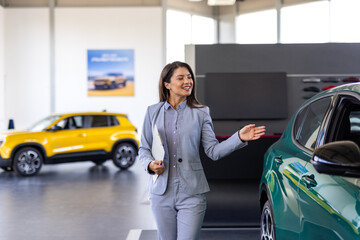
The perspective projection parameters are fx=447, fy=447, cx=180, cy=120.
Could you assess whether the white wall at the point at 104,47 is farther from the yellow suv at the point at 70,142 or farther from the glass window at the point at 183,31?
the yellow suv at the point at 70,142

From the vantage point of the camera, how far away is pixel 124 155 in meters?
11.2

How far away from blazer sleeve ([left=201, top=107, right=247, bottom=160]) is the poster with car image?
14.1 meters

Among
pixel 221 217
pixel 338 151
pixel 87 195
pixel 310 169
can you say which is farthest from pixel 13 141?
pixel 338 151

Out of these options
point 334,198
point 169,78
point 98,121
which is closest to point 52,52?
point 98,121

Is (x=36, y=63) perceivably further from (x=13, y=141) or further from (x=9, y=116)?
(x=13, y=141)

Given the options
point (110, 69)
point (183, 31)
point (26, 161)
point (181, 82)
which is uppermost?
point (183, 31)

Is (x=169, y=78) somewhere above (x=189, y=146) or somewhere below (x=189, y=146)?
above

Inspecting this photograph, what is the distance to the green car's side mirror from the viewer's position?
1661 millimetres

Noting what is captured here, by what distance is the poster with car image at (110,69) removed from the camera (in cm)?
1673

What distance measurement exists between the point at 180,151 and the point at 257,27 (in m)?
14.9

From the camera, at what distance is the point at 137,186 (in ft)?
28.2

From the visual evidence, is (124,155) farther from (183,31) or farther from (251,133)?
(251,133)

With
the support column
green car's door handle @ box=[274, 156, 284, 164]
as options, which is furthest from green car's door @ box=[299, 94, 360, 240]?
the support column

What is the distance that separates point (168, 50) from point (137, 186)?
913cm
